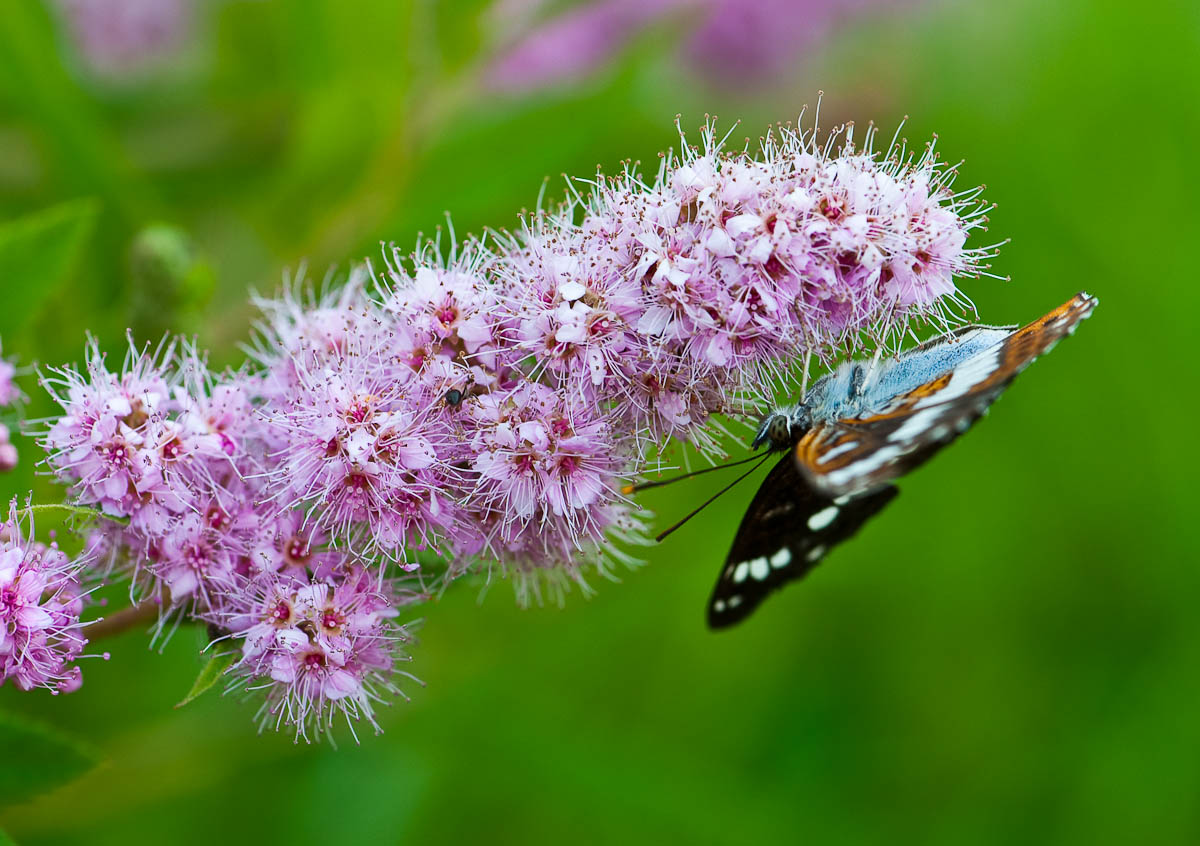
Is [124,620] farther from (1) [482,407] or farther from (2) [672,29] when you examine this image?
(2) [672,29]

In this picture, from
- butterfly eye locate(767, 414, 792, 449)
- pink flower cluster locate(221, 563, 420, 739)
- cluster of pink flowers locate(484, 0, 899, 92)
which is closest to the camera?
pink flower cluster locate(221, 563, 420, 739)

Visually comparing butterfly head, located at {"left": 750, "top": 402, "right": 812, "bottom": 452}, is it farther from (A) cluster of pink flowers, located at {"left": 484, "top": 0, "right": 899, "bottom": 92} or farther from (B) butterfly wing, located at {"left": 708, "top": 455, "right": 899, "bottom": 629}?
(A) cluster of pink flowers, located at {"left": 484, "top": 0, "right": 899, "bottom": 92}

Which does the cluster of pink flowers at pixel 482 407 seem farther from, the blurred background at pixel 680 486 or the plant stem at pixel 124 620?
the blurred background at pixel 680 486

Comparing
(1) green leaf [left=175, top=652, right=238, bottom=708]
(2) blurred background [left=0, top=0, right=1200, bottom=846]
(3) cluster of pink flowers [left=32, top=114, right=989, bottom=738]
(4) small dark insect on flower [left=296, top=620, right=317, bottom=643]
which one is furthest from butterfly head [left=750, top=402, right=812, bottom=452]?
(2) blurred background [left=0, top=0, right=1200, bottom=846]

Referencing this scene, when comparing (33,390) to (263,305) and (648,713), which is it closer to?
(263,305)

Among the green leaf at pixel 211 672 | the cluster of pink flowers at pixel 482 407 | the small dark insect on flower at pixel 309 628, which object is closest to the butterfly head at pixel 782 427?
the cluster of pink flowers at pixel 482 407

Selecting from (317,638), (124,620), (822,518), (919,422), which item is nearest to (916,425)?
(919,422)
